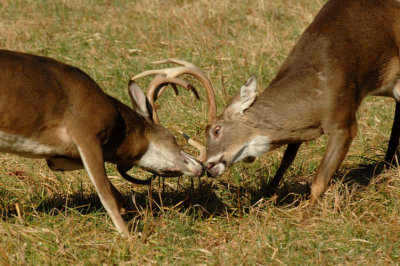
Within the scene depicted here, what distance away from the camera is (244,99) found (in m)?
7.21

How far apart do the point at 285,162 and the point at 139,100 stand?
6.04ft

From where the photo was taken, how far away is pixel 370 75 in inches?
288

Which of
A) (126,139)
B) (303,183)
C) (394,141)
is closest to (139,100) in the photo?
(126,139)

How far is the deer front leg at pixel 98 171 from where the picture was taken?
599cm

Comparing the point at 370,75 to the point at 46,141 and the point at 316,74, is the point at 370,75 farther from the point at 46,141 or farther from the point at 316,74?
the point at 46,141

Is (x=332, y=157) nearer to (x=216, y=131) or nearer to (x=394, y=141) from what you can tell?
(x=216, y=131)

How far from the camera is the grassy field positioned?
5797 mm

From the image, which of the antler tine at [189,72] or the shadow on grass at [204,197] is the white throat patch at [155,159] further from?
the antler tine at [189,72]

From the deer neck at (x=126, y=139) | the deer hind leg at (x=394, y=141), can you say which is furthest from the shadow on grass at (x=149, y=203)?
the deer hind leg at (x=394, y=141)

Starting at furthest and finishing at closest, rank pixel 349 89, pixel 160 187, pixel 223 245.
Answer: pixel 160 187 < pixel 349 89 < pixel 223 245

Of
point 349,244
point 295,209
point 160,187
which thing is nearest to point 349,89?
point 295,209

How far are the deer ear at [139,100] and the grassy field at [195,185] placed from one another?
818mm

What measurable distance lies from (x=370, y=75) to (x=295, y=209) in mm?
1640

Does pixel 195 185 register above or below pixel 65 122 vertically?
below
